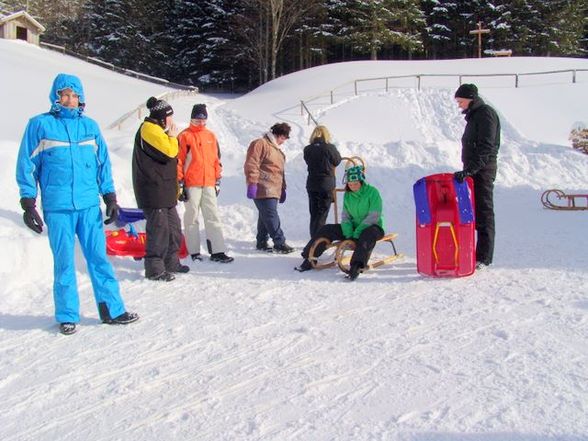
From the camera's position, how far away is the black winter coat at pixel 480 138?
18.2ft

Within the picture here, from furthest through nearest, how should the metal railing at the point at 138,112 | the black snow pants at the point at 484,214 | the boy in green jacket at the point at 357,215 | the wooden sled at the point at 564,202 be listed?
the metal railing at the point at 138,112 → the wooden sled at the point at 564,202 → the boy in green jacket at the point at 357,215 → the black snow pants at the point at 484,214

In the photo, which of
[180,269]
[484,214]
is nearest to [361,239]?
[484,214]

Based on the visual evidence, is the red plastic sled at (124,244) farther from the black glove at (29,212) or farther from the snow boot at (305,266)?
the black glove at (29,212)

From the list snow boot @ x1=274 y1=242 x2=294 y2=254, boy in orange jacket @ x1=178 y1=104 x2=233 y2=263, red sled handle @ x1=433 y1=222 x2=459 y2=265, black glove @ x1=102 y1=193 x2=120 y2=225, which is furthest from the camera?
snow boot @ x1=274 y1=242 x2=294 y2=254

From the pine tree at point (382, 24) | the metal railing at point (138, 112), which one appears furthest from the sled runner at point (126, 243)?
the pine tree at point (382, 24)

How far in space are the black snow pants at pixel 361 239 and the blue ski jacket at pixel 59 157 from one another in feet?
8.53

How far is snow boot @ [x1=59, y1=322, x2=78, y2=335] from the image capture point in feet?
13.7

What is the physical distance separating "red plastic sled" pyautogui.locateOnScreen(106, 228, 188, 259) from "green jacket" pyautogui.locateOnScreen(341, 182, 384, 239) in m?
2.36

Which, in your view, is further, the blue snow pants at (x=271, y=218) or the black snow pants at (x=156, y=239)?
the blue snow pants at (x=271, y=218)

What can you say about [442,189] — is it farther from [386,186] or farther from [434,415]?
[386,186]

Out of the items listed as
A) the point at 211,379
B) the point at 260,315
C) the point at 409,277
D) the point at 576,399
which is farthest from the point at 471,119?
the point at 211,379

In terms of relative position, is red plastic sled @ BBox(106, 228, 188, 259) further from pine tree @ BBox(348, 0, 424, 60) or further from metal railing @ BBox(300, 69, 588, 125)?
pine tree @ BBox(348, 0, 424, 60)

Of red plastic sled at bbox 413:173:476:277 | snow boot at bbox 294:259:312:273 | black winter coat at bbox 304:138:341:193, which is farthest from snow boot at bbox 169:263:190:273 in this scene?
red plastic sled at bbox 413:173:476:277

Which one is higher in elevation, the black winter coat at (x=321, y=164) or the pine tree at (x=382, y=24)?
the pine tree at (x=382, y=24)
